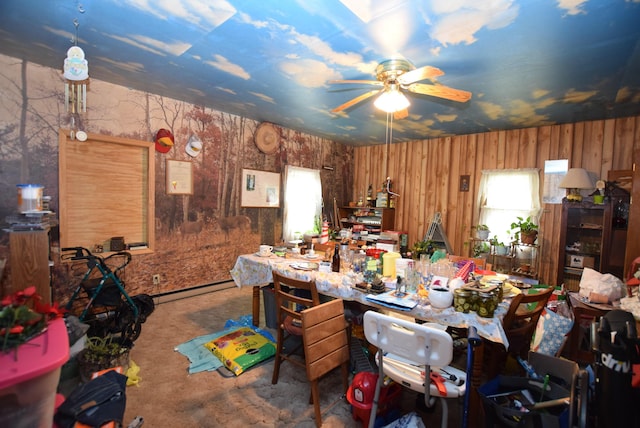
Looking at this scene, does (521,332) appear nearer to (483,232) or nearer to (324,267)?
(324,267)

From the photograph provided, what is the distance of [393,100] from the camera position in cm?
266

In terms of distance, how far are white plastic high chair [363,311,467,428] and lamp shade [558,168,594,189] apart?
364 centimetres

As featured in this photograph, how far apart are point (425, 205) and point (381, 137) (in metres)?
1.52

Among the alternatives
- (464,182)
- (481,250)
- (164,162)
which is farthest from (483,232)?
(164,162)

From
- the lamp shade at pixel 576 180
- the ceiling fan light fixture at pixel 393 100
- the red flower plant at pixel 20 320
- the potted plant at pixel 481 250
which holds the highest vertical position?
the ceiling fan light fixture at pixel 393 100

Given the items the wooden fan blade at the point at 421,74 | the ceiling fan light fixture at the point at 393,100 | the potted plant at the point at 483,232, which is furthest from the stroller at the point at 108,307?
the potted plant at the point at 483,232

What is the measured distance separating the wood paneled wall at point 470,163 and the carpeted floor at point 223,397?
362 centimetres

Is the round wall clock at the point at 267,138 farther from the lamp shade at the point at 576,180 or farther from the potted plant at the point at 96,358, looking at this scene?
the lamp shade at the point at 576,180

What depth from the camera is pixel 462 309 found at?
1.82 m

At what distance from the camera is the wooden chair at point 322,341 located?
5.91 feet

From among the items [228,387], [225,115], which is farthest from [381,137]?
[228,387]

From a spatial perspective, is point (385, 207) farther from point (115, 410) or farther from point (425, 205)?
point (115, 410)

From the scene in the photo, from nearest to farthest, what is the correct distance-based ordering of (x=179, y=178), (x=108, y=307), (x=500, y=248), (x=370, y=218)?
1. (x=108, y=307)
2. (x=179, y=178)
3. (x=500, y=248)
4. (x=370, y=218)

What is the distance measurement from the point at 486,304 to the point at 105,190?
396 cm
